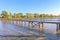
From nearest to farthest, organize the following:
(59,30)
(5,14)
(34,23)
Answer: (59,30) < (34,23) < (5,14)

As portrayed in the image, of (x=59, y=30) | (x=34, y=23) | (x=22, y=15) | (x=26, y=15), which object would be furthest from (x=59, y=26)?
(x=22, y=15)

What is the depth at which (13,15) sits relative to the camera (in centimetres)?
9219

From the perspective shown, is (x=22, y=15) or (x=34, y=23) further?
(x=22, y=15)

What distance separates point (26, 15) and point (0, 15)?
20057 mm

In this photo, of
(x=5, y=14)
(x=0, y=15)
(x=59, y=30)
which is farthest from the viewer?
(x=0, y=15)

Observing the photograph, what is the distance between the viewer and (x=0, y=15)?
94.7 m

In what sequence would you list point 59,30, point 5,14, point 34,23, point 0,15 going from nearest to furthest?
1. point 59,30
2. point 34,23
3. point 5,14
4. point 0,15

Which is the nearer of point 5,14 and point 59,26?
point 59,26

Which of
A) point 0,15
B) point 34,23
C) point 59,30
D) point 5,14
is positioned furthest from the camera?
point 0,15

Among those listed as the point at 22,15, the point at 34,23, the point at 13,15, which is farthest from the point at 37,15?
the point at 34,23

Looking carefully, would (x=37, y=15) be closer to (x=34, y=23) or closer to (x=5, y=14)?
(x=5, y=14)

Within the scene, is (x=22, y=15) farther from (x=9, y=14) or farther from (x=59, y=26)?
(x=59, y=26)

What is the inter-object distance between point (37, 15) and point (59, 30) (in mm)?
83621

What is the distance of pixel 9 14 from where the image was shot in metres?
90.2
